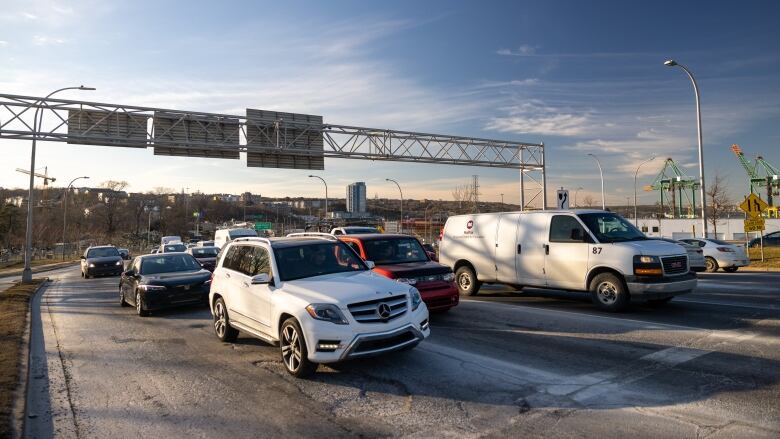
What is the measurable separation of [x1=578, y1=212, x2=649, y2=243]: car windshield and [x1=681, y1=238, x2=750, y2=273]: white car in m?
11.8

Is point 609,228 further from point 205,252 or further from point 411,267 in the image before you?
point 205,252

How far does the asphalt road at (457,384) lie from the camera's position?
4.41m

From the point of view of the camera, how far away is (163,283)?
11.5 metres

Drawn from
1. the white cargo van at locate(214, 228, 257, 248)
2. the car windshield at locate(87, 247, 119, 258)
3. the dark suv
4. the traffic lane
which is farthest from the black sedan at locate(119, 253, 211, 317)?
the car windshield at locate(87, 247, 119, 258)

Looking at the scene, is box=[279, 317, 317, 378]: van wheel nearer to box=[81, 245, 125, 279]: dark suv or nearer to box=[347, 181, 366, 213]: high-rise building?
box=[81, 245, 125, 279]: dark suv

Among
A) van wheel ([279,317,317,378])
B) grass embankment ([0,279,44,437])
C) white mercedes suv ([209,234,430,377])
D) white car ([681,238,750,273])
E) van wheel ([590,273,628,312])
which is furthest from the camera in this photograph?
white car ([681,238,750,273])

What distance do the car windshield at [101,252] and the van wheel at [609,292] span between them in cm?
2671

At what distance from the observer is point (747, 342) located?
7.03 meters

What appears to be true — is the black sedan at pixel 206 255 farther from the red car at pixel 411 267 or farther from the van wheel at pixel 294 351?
the van wheel at pixel 294 351

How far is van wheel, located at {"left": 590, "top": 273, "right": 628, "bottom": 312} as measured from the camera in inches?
378

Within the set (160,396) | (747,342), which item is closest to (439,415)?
(160,396)

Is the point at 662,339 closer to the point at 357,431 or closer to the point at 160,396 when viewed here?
the point at 357,431

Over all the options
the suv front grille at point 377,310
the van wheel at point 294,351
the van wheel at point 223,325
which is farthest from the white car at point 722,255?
the van wheel at point 294,351

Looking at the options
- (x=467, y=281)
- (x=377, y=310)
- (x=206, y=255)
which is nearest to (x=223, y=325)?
(x=377, y=310)
